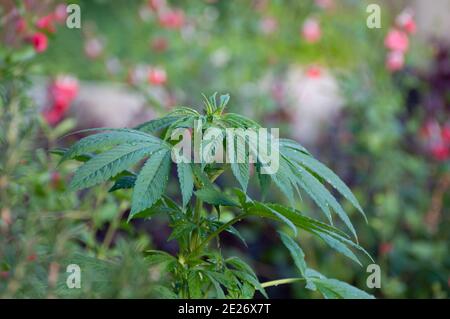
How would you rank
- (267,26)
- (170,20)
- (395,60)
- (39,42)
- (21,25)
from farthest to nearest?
(267,26) < (170,20) < (395,60) < (21,25) < (39,42)

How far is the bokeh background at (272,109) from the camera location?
105 inches

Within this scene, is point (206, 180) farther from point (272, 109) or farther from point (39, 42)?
point (272, 109)

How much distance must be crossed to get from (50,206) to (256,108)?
230cm

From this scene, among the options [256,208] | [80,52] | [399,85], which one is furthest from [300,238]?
[80,52]

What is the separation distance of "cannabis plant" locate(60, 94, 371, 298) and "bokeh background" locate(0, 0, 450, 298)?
0.42 metres

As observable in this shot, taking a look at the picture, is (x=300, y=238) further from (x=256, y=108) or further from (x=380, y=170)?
(x=256, y=108)

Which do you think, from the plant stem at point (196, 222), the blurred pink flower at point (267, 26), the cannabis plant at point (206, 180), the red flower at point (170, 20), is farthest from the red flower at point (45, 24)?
the blurred pink flower at point (267, 26)

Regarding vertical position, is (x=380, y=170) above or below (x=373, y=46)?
below

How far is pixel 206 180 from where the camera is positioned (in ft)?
4.84

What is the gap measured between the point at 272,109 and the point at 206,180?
3.19 meters

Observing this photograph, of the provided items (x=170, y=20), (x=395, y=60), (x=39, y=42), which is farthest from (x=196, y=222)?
(x=170, y=20)

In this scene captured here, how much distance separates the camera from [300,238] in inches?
155

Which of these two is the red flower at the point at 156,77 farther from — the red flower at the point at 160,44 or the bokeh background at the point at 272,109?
the red flower at the point at 160,44

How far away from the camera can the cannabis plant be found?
4.58 ft
